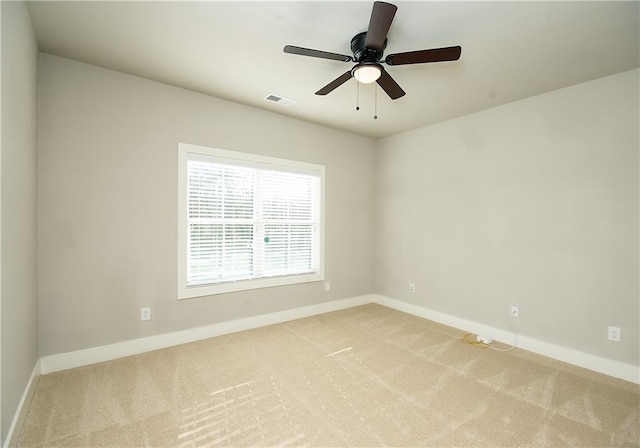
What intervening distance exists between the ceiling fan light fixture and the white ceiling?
0.28 m

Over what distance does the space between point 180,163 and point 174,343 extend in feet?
6.19

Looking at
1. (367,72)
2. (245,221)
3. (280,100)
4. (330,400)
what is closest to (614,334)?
(330,400)

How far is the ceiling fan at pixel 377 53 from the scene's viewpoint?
5.64ft

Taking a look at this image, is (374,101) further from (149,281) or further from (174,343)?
(174,343)

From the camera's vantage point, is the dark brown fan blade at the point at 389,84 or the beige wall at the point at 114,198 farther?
the beige wall at the point at 114,198

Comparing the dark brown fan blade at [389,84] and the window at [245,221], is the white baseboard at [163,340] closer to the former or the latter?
the window at [245,221]

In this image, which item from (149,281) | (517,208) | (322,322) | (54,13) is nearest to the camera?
(54,13)

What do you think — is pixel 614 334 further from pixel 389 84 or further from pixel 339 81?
pixel 339 81

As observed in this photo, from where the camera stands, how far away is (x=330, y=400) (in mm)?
2258

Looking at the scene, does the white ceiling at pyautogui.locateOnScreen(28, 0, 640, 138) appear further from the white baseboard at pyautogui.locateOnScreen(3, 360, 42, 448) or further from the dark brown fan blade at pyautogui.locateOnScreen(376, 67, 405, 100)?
the white baseboard at pyautogui.locateOnScreen(3, 360, 42, 448)

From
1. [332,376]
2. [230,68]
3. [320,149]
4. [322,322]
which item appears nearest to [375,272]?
[322,322]

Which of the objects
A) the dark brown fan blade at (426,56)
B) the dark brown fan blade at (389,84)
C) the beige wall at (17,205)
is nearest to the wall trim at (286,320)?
the beige wall at (17,205)

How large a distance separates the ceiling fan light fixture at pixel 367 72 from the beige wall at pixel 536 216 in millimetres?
2084

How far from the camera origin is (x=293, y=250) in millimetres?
4156
